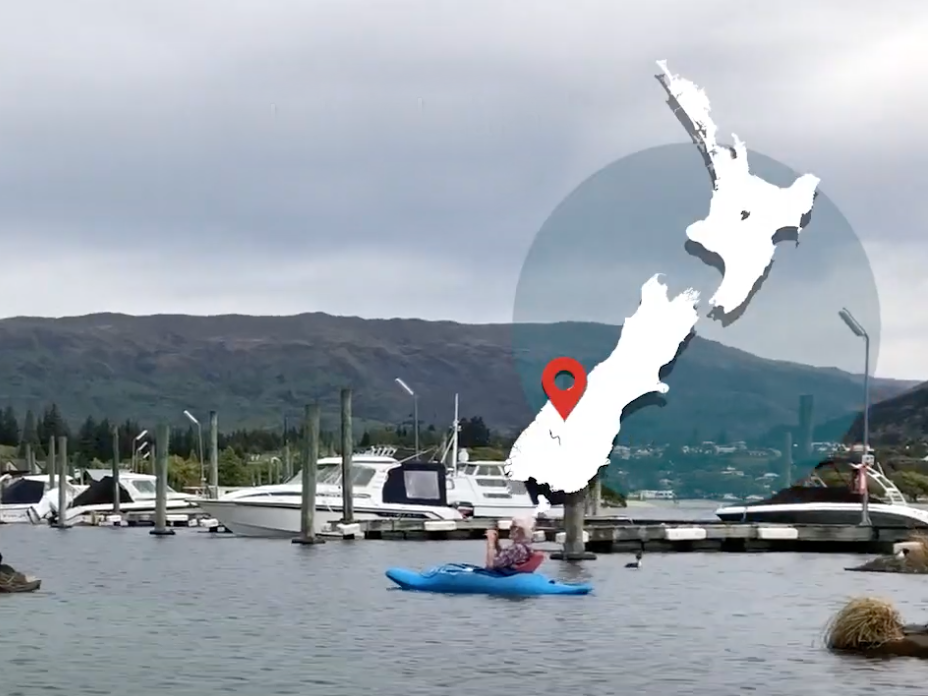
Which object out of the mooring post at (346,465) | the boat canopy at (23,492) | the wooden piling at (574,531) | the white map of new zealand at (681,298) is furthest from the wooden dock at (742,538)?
the boat canopy at (23,492)

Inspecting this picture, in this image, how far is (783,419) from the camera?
150 ft

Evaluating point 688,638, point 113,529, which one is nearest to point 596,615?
point 688,638

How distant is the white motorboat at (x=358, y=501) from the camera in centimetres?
8312

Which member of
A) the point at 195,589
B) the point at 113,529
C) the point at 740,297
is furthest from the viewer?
the point at 113,529

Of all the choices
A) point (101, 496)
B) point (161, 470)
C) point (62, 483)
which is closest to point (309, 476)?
point (161, 470)

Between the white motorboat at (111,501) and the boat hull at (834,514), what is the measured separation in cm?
4430

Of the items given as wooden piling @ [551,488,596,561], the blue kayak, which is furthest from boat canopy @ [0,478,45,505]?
the blue kayak

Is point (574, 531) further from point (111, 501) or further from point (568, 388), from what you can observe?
point (111, 501)

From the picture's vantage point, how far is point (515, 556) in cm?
4697

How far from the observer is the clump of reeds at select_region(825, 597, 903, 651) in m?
33.8

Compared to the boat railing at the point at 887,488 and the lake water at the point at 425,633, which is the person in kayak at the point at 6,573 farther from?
the boat railing at the point at 887,488

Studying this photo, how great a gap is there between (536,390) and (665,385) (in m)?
3.96

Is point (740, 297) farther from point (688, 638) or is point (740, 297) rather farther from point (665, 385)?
point (688, 638)

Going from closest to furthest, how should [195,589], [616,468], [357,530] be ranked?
1. [616,468]
2. [195,589]
3. [357,530]
